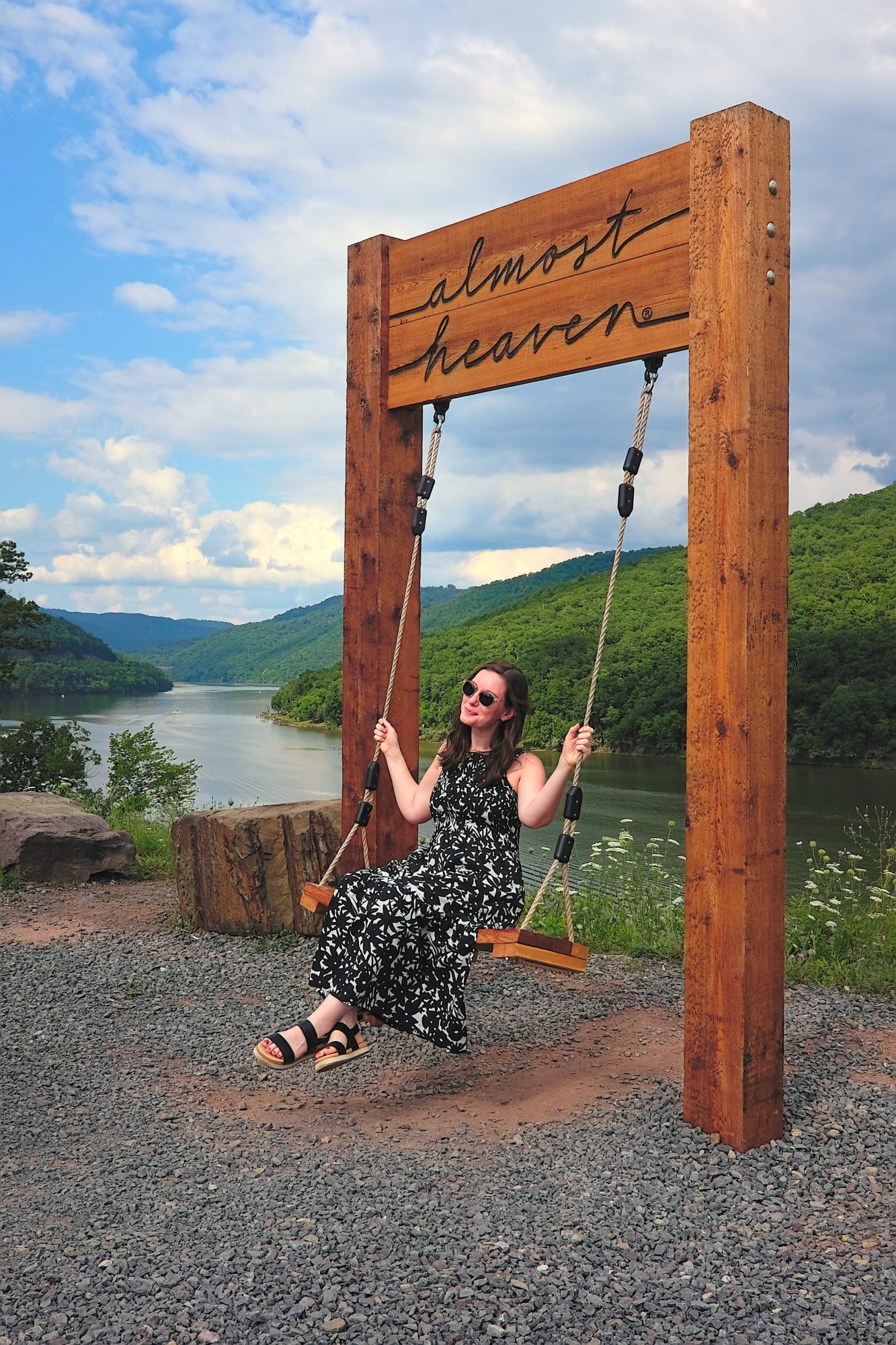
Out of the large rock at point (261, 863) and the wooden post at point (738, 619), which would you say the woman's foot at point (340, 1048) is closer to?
the wooden post at point (738, 619)

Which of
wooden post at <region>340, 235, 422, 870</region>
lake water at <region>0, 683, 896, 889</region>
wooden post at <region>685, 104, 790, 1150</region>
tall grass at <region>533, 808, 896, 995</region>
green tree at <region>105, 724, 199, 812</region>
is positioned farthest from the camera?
lake water at <region>0, 683, 896, 889</region>

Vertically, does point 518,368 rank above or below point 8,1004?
above

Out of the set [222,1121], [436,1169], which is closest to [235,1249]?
[436,1169]

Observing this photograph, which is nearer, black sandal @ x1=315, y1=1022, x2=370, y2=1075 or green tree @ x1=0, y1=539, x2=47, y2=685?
black sandal @ x1=315, y1=1022, x2=370, y2=1075

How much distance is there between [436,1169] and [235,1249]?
655 millimetres

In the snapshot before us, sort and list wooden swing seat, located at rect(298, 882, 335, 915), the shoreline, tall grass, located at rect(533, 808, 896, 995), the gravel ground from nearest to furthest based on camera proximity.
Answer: the gravel ground, wooden swing seat, located at rect(298, 882, 335, 915), tall grass, located at rect(533, 808, 896, 995), the shoreline

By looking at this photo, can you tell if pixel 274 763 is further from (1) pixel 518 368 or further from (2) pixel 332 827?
(1) pixel 518 368

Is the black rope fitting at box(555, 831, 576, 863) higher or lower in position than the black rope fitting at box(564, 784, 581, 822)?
lower

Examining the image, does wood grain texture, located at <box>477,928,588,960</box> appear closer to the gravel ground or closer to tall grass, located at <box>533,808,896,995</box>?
the gravel ground

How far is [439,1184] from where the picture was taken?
2.94 meters

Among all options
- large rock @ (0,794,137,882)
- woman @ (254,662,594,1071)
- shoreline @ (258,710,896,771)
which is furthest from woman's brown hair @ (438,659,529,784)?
shoreline @ (258,710,896,771)

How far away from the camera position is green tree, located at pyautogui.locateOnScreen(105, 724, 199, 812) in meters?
12.0

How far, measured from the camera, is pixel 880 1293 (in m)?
2.40

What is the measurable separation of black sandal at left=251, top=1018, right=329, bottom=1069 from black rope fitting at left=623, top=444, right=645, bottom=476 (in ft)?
6.59
